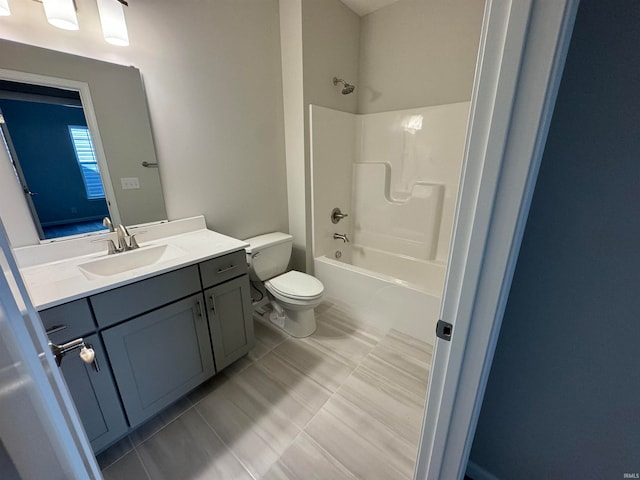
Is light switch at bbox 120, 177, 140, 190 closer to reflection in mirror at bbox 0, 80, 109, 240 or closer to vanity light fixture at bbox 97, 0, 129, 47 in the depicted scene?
reflection in mirror at bbox 0, 80, 109, 240

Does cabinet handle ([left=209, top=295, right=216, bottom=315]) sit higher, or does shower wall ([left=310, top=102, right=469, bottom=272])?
shower wall ([left=310, top=102, right=469, bottom=272])

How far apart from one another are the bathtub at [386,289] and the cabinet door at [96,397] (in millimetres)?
1606

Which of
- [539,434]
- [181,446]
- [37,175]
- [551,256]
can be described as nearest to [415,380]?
[539,434]

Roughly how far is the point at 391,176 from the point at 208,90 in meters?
1.68

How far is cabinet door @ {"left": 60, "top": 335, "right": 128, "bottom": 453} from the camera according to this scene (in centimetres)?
100

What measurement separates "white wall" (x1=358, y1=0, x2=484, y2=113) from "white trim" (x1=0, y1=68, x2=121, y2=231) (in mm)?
2155

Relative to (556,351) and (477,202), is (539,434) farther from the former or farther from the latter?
(477,202)

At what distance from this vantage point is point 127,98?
1.42m

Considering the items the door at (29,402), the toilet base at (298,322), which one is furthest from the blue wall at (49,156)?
the toilet base at (298,322)

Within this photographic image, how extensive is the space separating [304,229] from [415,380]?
1438 mm

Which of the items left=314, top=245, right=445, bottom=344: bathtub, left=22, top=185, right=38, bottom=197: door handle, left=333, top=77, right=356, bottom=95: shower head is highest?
left=333, top=77, right=356, bottom=95: shower head

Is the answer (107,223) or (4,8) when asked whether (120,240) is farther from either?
(4,8)

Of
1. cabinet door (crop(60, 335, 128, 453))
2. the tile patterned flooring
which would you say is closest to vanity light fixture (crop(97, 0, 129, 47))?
cabinet door (crop(60, 335, 128, 453))

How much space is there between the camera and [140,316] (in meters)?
1.15
